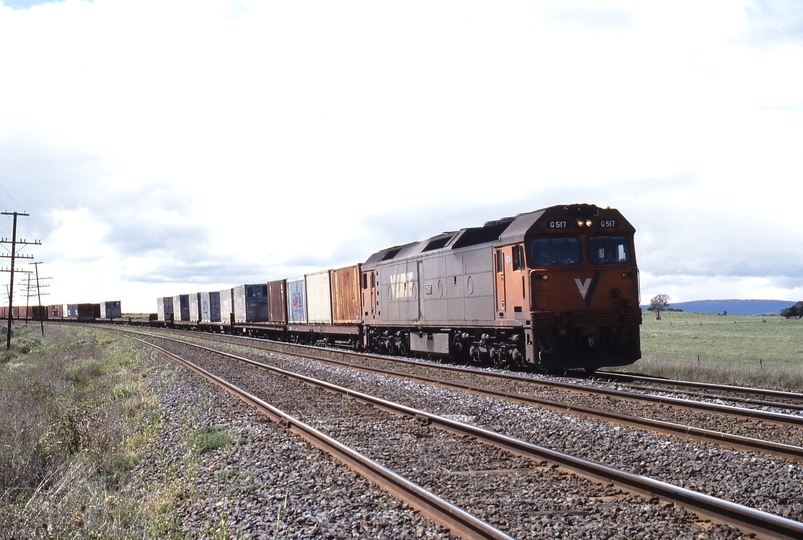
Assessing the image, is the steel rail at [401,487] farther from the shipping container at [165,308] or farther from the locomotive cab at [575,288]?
the shipping container at [165,308]

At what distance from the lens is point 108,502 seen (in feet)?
23.0

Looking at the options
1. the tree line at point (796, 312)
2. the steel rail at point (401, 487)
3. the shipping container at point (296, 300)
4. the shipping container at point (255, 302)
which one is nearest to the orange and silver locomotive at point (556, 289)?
the steel rail at point (401, 487)

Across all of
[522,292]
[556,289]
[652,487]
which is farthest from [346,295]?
[652,487]

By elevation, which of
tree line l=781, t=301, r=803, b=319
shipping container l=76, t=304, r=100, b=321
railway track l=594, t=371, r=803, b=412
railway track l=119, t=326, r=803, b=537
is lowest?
tree line l=781, t=301, r=803, b=319

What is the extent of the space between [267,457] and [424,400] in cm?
503

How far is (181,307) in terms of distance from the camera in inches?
2591

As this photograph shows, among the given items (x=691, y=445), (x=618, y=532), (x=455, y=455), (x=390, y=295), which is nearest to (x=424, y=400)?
(x=455, y=455)

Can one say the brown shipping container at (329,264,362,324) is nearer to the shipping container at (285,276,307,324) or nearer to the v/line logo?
the shipping container at (285,276,307,324)

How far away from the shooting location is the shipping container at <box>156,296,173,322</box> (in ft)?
230

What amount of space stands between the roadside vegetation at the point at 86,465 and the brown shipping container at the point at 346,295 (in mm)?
11534

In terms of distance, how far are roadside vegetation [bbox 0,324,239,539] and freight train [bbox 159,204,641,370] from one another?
26.9 ft

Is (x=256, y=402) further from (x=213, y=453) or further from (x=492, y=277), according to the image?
(x=492, y=277)

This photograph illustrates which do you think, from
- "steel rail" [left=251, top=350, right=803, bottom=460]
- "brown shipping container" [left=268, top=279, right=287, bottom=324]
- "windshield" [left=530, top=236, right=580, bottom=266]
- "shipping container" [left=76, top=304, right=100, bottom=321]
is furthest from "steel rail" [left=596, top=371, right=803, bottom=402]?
"shipping container" [left=76, top=304, right=100, bottom=321]

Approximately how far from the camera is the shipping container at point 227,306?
164 feet
